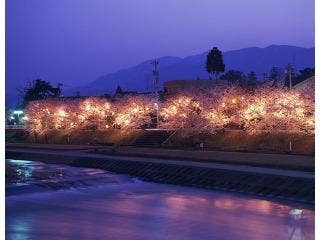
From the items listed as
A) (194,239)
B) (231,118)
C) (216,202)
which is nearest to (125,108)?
(231,118)

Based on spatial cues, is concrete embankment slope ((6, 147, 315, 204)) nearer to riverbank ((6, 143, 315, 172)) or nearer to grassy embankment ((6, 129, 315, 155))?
riverbank ((6, 143, 315, 172))

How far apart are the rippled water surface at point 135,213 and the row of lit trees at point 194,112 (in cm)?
824

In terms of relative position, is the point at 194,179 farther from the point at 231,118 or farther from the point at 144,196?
the point at 231,118

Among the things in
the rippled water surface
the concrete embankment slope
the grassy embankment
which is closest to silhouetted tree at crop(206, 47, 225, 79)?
the grassy embankment

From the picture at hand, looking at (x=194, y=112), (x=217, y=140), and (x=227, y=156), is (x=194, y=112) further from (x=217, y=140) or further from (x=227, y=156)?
(x=227, y=156)

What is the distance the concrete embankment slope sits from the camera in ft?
51.4

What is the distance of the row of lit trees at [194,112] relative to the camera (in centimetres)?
2414

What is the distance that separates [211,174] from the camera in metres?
19.0

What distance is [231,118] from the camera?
90.3 feet

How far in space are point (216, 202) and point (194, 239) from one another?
16.0 feet

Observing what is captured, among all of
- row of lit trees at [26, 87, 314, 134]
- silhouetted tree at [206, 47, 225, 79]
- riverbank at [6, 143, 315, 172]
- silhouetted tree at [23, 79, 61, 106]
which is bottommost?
riverbank at [6, 143, 315, 172]

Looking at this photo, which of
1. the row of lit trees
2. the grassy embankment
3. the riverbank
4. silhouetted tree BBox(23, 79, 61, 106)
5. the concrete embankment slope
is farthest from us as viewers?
silhouetted tree BBox(23, 79, 61, 106)

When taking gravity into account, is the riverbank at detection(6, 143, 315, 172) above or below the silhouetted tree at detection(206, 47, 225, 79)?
below

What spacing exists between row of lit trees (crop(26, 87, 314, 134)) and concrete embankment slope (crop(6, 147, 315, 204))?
5536 millimetres
